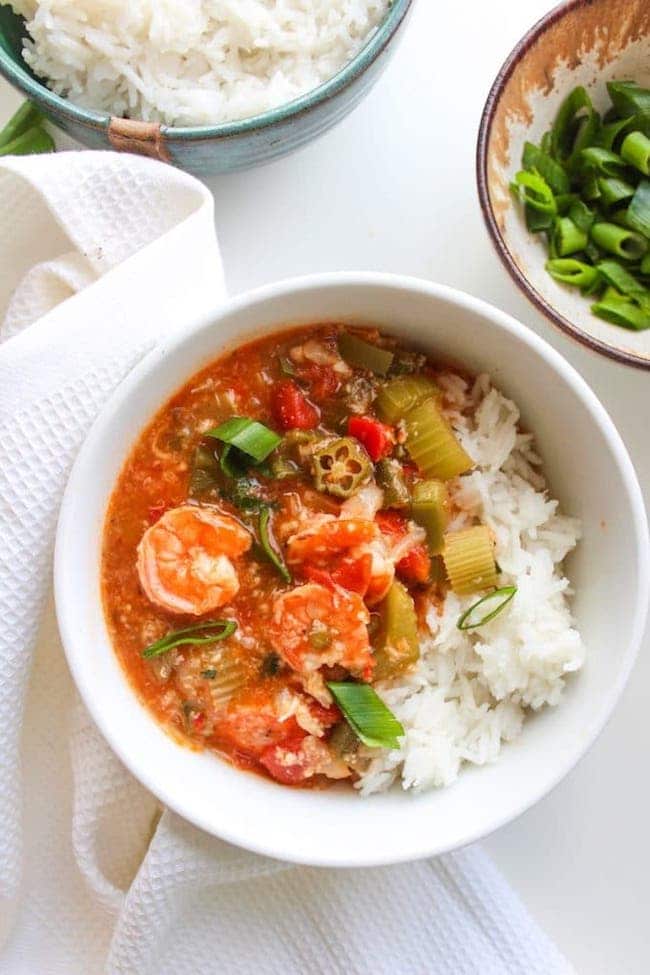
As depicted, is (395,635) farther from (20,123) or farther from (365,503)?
(20,123)

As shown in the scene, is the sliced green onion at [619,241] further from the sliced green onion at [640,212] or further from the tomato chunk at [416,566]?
the tomato chunk at [416,566]

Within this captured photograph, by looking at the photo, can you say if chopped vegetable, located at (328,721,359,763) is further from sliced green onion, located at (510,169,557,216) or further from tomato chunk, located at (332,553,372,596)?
sliced green onion, located at (510,169,557,216)

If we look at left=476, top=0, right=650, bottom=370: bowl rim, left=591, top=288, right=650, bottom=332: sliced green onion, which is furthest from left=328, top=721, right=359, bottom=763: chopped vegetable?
left=591, top=288, right=650, bottom=332: sliced green onion

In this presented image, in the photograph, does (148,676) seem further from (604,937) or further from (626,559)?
(604,937)

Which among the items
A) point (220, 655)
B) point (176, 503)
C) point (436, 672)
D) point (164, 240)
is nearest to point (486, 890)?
point (436, 672)

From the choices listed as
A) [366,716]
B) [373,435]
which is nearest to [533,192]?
[373,435]
